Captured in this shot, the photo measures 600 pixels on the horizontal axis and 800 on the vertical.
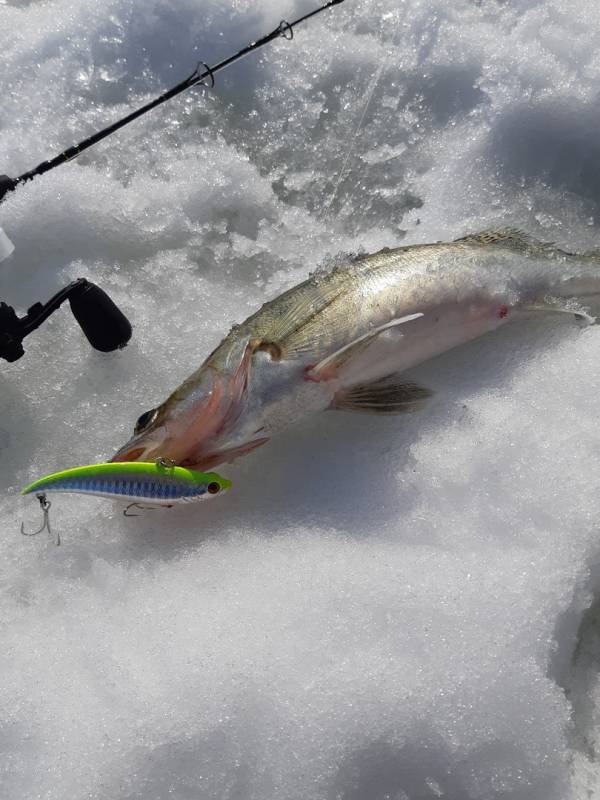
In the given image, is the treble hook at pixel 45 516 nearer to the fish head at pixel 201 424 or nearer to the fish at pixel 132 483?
the fish at pixel 132 483

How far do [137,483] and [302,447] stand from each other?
0.65 m

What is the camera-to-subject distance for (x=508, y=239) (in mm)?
2736

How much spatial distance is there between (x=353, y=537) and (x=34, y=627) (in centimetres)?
→ 105

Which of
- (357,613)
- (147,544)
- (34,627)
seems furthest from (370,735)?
(34,627)

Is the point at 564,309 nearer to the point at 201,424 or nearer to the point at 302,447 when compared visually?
the point at 302,447

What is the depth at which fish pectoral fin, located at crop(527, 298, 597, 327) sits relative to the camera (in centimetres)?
262

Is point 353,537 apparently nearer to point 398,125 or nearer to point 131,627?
point 131,627

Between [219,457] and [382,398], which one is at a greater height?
[219,457]

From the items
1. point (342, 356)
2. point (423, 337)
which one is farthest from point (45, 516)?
point (423, 337)

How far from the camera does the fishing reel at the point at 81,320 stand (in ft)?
7.63

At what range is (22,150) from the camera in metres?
3.18

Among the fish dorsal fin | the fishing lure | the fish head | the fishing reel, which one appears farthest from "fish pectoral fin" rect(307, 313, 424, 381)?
the fishing reel

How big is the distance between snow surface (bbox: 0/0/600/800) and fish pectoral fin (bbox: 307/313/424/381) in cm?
26

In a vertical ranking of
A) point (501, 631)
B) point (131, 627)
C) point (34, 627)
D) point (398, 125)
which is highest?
point (398, 125)
